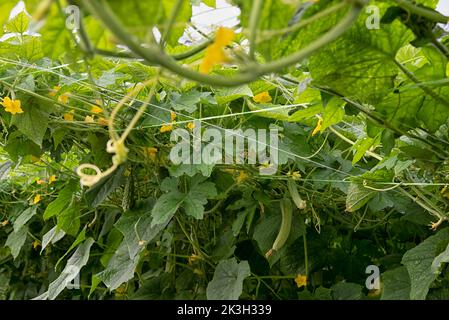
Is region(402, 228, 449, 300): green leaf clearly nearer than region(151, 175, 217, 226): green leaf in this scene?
Yes

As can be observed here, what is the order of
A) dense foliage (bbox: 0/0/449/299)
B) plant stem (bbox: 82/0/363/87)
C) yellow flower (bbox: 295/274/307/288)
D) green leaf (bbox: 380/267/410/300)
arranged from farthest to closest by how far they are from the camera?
1. yellow flower (bbox: 295/274/307/288)
2. green leaf (bbox: 380/267/410/300)
3. dense foliage (bbox: 0/0/449/299)
4. plant stem (bbox: 82/0/363/87)

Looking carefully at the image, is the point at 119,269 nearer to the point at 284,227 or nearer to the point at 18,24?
the point at 284,227

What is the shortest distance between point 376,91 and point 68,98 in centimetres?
65

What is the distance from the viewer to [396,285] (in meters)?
0.91

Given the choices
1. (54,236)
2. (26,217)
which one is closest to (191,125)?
(54,236)

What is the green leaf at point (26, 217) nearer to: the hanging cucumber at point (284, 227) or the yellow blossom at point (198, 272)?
the yellow blossom at point (198, 272)

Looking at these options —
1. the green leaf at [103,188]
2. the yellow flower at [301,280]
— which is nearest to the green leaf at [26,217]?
the green leaf at [103,188]

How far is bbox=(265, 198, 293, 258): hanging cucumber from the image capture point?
104cm

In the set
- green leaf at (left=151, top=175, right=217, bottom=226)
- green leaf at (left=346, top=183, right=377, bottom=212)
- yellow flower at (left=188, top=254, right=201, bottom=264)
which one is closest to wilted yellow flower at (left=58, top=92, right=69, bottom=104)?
green leaf at (left=151, top=175, right=217, bottom=226)

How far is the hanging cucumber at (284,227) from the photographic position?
3.43 ft

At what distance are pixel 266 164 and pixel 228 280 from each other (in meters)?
0.23

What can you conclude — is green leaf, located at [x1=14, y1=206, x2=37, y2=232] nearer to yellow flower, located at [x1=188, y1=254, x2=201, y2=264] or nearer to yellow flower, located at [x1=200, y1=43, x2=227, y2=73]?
yellow flower, located at [x1=188, y1=254, x2=201, y2=264]
